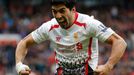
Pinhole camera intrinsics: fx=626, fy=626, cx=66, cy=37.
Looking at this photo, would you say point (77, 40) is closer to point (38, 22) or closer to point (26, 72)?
point (26, 72)

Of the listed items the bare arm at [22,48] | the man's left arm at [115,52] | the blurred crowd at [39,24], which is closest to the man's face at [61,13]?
the man's left arm at [115,52]

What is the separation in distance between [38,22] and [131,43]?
311 cm

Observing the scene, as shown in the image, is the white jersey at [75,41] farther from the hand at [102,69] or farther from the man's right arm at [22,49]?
the hand at [102,69]

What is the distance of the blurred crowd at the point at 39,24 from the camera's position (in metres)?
16.5

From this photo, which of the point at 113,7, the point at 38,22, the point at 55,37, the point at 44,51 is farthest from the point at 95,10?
the point at 55,37

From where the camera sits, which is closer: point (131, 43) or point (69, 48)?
point (69, 48)

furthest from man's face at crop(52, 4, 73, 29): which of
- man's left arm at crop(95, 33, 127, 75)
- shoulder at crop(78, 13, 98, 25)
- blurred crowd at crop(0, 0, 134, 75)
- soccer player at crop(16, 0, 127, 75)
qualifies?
blurred crowd at crop(0, 0, 134, 75)

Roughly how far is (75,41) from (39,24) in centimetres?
1130

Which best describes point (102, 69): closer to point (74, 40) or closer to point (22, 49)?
point (74, 40)

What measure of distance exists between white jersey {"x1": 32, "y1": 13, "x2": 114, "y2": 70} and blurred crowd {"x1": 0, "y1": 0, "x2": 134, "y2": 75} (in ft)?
24.8

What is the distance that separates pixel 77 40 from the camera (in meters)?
7.55

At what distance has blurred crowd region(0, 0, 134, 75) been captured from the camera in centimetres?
1652

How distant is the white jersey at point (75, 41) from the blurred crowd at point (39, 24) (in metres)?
7.56

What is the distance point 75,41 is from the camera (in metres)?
7.56
